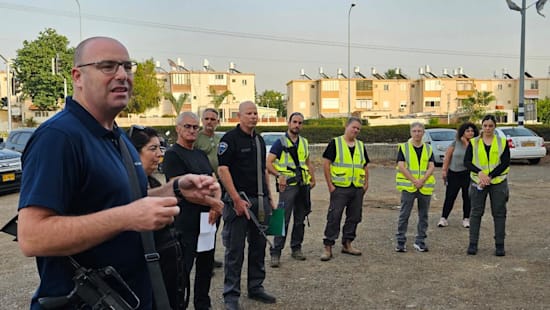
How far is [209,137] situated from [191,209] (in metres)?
2.65

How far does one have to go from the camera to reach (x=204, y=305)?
4.28m

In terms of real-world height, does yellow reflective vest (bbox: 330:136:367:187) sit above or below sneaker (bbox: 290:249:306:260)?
above

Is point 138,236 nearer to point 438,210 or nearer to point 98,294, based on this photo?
point 98,294

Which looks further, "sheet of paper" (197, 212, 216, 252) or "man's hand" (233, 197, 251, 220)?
"man's hand" (233, 197, 251, 220)

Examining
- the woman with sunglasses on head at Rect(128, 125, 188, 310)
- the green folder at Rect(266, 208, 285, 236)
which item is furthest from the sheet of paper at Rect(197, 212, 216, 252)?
the woman with sunglasses on head at Rect(128, 125, 188, 310)

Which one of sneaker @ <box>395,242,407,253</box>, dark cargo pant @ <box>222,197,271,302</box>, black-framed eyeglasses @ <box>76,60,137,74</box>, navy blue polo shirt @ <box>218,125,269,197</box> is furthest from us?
sneaker @ <box>395,242,407,253</box>

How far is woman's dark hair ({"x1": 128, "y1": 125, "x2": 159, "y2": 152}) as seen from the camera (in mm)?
3545

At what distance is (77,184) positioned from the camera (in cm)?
164

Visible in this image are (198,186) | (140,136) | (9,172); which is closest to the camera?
(198,186)

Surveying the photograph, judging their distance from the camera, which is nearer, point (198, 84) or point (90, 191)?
point (90, 191)

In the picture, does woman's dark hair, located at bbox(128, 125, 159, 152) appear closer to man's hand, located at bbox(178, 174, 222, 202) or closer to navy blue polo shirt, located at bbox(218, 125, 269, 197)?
navy blue polo shirt, located at bbox(218, 125, 269, 197)

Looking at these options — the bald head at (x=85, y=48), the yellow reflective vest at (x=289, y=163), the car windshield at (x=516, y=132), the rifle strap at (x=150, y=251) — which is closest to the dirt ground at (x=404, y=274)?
the yellow reflective vest at (x=289, y=163)

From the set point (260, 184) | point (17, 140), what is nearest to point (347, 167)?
point (260, 184)

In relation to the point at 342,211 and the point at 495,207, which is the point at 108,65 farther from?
the point at 495,207
